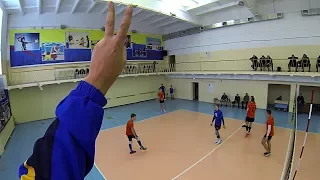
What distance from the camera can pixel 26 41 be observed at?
15.3 meters

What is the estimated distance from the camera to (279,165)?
7.49 m

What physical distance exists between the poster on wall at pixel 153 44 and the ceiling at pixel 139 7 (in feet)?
9.04

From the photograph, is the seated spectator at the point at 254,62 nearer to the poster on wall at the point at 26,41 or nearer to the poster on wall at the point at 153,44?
the poster on wall at the point at 153,44

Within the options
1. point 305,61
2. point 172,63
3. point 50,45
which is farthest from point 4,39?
point 305,61

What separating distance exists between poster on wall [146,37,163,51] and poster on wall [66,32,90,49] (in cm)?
710

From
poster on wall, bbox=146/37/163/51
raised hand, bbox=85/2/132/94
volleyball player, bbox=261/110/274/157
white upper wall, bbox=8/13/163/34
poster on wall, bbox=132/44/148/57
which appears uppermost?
white upper wall, bbox=8/13/163/34

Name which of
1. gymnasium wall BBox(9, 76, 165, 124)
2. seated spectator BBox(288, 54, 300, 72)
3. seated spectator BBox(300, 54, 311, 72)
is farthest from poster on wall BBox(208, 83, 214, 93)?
gymnasium wall BBox(9, 76, 165, 124)

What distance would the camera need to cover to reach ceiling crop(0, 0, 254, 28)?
13518 mm

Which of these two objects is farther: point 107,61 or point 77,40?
point 77,40

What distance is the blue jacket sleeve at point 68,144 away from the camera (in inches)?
A: 28.9

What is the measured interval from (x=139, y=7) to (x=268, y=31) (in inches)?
412

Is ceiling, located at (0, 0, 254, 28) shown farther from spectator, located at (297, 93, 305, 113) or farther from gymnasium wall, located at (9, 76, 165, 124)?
spectator, located at (297, 93, 305, 113)

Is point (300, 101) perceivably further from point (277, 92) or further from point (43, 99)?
point (43, 99)

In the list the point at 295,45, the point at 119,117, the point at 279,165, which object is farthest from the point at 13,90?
the point at 295,45
